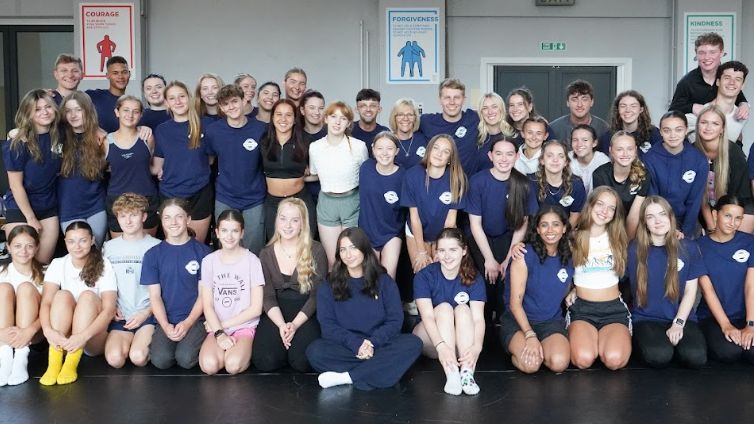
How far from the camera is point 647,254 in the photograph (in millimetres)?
4496

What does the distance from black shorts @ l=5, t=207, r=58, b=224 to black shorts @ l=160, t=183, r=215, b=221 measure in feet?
2.32

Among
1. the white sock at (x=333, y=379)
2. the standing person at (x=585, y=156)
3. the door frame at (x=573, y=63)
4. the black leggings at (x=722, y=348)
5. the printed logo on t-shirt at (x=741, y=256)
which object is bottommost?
the white sock at (x=333, y=379)

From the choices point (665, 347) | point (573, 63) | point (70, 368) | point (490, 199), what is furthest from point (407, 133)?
point (573, 63)

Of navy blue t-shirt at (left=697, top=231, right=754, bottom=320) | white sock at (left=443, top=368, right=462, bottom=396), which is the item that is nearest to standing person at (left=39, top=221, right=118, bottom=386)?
white sock at (left=443, top=368, right=462, bottom=396)

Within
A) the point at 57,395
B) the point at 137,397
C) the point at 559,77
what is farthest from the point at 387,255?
the point at 559,77

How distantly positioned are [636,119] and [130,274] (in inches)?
140

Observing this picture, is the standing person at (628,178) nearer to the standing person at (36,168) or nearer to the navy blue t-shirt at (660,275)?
the navy blue t-shirt at (660,275)

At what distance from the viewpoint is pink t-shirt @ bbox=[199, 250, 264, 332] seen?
4441 mm

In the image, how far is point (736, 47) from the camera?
870 centimetres

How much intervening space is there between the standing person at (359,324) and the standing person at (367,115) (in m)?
1.22

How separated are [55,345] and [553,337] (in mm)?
2806

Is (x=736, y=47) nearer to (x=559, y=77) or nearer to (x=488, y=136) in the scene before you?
(x=559, y=77)

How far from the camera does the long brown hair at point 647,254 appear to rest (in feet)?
14.6

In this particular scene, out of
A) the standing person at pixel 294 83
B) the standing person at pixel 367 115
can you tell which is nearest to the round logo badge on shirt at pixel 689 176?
the standing person at pixel 367 115
